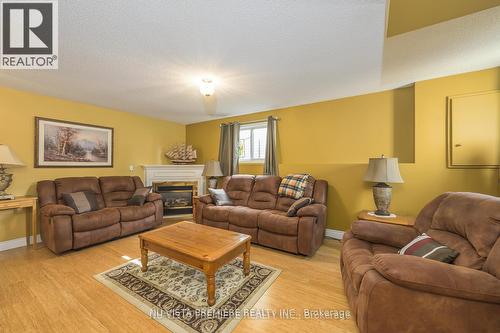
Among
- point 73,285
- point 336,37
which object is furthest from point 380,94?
point 73,285

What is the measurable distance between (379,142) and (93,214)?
4.40 m

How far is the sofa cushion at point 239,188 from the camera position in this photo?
369cm

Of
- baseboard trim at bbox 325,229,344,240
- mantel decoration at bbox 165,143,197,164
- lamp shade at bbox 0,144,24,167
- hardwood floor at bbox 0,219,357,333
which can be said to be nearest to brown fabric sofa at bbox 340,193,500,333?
hardwood floor at bbox 0,219,357,333

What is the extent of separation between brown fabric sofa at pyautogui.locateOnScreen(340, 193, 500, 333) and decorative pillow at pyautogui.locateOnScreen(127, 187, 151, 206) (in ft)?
11.1

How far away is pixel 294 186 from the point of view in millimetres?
3217

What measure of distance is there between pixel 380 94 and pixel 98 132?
16.4ft

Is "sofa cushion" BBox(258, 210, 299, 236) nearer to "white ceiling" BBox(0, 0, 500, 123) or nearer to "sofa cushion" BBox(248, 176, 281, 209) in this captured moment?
"sofa cushion" BBox(248, 176, 281, 209)

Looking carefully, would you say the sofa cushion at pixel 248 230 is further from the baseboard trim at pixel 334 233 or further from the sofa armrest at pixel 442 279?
the sofa armrest at pixel 442 279

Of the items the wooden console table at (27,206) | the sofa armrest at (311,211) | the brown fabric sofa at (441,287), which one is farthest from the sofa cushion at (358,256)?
the wooden console table at (27,206)

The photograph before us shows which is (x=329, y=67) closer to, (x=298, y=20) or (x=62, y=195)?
(x=298, y=20)

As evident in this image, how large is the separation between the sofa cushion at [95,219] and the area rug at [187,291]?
91cm

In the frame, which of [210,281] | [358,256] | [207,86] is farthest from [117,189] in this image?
[358,256]

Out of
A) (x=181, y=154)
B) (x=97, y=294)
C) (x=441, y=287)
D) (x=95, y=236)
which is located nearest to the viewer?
(x=441, y=287)

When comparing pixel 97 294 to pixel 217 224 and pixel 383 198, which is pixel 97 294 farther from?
pixel 383 198
